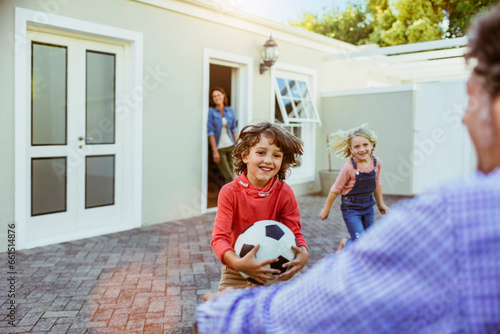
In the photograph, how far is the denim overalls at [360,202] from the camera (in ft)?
13.3

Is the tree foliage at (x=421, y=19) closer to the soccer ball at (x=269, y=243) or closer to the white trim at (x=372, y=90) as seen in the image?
the white trim at (x=372, y=90)

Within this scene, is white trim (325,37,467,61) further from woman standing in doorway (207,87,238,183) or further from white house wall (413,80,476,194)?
woman standing in doorway (207,87,238,183)

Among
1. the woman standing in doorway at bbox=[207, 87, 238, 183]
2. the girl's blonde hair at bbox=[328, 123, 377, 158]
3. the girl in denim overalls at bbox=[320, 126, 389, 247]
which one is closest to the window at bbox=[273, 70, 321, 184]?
the woman standing in doorway at bbox=[207, 87, 238, 183]

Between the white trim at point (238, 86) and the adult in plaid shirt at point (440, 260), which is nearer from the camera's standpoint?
the adult in plaid shirt at point (440, 260)

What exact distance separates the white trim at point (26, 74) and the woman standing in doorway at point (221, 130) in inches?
57.9

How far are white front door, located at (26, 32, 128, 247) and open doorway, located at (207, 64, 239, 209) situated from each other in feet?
7.50

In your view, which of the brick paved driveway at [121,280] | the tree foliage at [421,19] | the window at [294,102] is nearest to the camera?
the brick paved driveway at [121,280]

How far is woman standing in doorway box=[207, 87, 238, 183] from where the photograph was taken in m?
7.32

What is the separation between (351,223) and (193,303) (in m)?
1.58

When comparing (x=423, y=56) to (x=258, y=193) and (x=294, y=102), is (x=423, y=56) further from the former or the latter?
(x=258, y=193)

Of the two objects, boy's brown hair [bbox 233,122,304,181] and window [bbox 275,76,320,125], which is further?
window [bbox 275,76,320,125]

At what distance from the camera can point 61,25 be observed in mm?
5191

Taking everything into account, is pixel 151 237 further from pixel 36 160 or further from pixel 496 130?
pixel 496 130

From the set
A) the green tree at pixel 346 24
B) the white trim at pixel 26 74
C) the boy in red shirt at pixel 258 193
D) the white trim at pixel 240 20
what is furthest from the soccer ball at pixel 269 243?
the green tree at pixel 346 24
